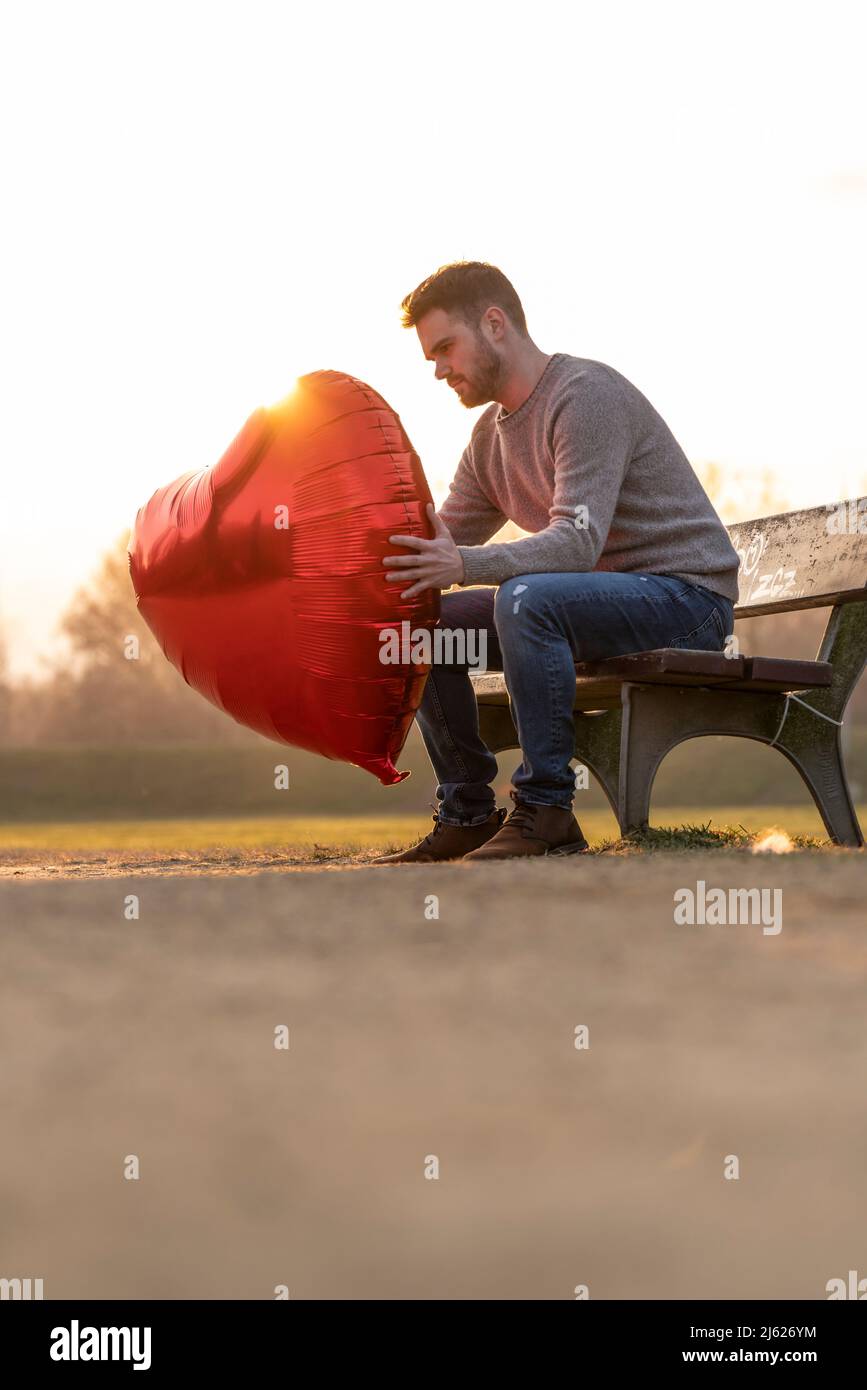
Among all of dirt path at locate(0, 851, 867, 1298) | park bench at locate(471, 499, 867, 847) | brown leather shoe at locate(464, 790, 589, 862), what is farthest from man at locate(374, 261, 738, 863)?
dirt path at locate(0, 851, 867, 1298)

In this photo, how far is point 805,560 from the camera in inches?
173

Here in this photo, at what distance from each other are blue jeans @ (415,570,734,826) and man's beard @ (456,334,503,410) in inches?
19.3

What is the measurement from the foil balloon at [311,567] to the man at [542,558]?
97 mm

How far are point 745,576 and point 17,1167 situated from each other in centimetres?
391

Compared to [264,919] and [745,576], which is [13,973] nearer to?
[264,919]

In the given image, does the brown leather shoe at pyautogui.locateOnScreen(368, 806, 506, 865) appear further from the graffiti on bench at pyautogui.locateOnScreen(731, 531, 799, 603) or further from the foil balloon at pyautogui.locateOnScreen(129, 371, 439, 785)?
the graffiti on bench at pyautogui.locateOnScreen(731, 531, 799, 603)

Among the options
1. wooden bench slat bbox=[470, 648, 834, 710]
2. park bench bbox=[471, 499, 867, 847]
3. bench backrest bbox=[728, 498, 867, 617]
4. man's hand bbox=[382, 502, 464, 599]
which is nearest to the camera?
man's hand bbox=[382, 502, 464, 599]

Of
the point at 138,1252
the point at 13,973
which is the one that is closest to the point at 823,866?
the point at 13,973

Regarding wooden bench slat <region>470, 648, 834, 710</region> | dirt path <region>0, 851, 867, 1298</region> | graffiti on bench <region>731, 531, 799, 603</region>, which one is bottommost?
dirt path <region>0, 851, 867, 1298</region>

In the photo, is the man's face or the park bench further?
the park bench

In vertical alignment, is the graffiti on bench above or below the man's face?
below

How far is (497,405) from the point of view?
3.83 meters

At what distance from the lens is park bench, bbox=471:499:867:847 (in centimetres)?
373

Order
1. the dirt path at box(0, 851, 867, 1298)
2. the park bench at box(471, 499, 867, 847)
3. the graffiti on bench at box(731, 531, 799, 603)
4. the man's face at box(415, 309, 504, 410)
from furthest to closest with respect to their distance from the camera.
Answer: the graffiti on bench at box(731, 531, 799, 603), the park bench at box(471, 499, 867, 847), the man's face at box(415, 309, 504, 410), the dirt path at box(0, 851, 867, 1298)
